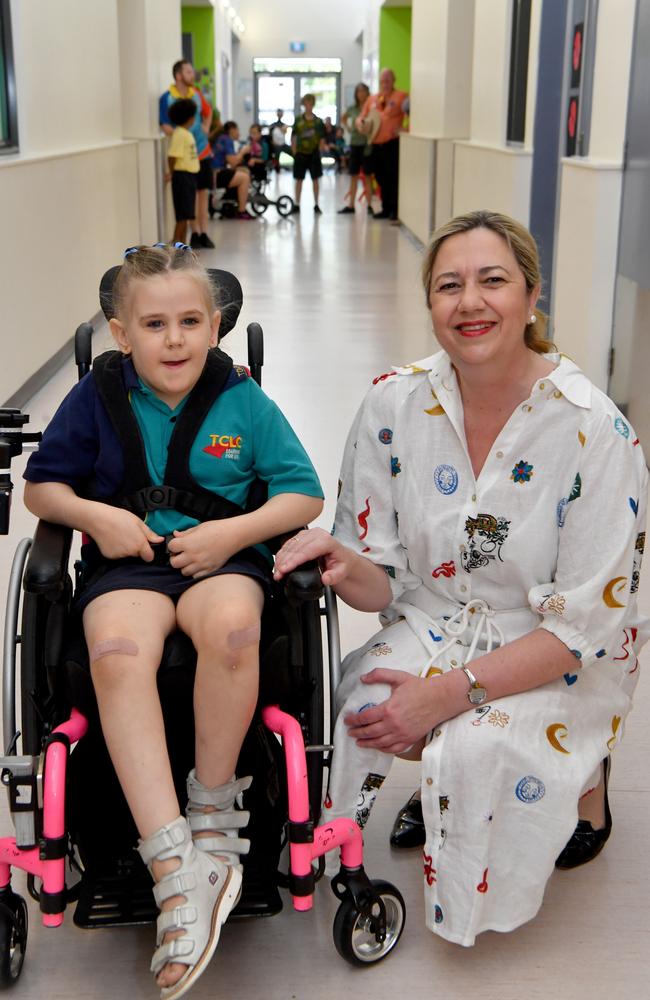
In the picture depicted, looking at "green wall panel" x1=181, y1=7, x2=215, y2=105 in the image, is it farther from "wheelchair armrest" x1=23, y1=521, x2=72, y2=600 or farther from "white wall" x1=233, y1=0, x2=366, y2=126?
"wheelchair armrest" x1=23, y1=521, x2=72, y2=600

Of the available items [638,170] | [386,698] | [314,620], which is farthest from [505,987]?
[638,170]

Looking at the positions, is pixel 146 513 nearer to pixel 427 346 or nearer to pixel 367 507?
pixel 367 507

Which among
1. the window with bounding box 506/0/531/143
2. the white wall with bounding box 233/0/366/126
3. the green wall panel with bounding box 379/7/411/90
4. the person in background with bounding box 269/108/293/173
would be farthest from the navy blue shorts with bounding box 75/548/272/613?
the white wall with bounding box 233/0/366/126

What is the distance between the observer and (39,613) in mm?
1648

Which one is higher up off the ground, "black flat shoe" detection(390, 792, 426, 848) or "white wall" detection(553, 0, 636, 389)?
"white wall" detection(553, 0, 636, 389)

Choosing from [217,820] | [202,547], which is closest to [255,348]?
[202,547]

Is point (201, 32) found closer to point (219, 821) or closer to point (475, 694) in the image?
point (475, 694)

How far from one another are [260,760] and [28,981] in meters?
0.47

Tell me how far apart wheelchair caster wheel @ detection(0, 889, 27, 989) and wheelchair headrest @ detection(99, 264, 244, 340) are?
0.99 meters

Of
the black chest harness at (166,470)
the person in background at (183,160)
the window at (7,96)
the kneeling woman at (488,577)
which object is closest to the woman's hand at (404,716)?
the kneeling woman at (488,577)

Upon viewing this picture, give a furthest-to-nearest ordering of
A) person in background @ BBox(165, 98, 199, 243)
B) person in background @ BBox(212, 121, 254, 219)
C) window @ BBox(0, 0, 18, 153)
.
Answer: person in background @ BBox(212, 121, 254, 219) → person in background @ BBox(165, 98, 199, 243) → window @ BBox(0, 0, 18, 153)

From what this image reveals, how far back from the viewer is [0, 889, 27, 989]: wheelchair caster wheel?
5.32 ft

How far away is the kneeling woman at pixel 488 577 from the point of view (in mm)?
1639

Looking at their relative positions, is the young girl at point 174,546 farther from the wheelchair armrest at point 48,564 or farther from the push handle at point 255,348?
the push handle at point 255,348
